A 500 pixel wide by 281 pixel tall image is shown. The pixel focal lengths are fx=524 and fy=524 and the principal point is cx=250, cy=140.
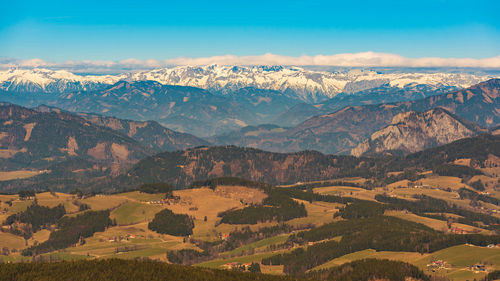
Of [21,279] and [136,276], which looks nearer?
[21,279]

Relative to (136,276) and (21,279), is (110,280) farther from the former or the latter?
(21,279)

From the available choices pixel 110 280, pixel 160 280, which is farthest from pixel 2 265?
pixel 160 280

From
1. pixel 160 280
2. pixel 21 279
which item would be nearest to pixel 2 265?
pixel 21 279

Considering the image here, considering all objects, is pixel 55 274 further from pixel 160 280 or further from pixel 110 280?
pixel 160 280

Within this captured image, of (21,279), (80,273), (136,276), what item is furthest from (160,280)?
(21,279)

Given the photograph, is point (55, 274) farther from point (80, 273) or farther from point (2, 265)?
point (2, 265)

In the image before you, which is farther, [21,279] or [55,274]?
[55,274]

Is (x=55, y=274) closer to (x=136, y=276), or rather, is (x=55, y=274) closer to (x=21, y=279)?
(x=21, y=279)

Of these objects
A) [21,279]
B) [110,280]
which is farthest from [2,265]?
[110,280]
